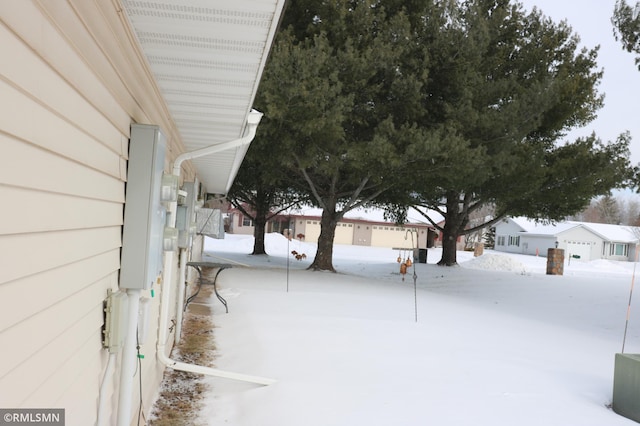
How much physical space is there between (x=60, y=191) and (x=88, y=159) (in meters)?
0.33

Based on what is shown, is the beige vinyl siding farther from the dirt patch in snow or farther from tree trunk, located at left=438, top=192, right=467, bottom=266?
tree trunk, located at left=438, top=192, right=467, bottom=266

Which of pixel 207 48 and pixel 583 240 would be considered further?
pixel 583 240

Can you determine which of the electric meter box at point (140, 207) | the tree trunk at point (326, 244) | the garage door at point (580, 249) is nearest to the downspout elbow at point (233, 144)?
the electric meter box at point (140, 207)

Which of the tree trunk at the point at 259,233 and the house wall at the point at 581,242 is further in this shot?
the house wall at the point at 581,242

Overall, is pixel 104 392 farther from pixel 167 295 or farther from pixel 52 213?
pixel 167 295

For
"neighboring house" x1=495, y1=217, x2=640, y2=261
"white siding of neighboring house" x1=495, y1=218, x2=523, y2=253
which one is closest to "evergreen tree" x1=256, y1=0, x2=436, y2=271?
"neighboring house" x1=495, y1=217, x2=640, y2=261

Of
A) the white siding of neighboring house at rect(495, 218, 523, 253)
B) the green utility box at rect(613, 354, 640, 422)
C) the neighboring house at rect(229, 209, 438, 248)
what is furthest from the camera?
the white siding of neighboring house at rect(495, 218, 523, 253)

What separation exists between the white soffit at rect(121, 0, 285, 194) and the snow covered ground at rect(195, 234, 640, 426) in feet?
7.94

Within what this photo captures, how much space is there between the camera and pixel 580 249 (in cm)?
4047

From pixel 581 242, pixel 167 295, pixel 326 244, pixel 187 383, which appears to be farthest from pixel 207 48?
pixel 581 242

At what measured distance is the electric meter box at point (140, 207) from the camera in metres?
2.65

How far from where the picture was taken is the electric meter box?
265cm

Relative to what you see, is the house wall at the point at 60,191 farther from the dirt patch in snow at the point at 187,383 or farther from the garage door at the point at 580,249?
the garage door at the point at 580,249

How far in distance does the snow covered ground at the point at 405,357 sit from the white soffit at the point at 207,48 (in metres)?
2.42
